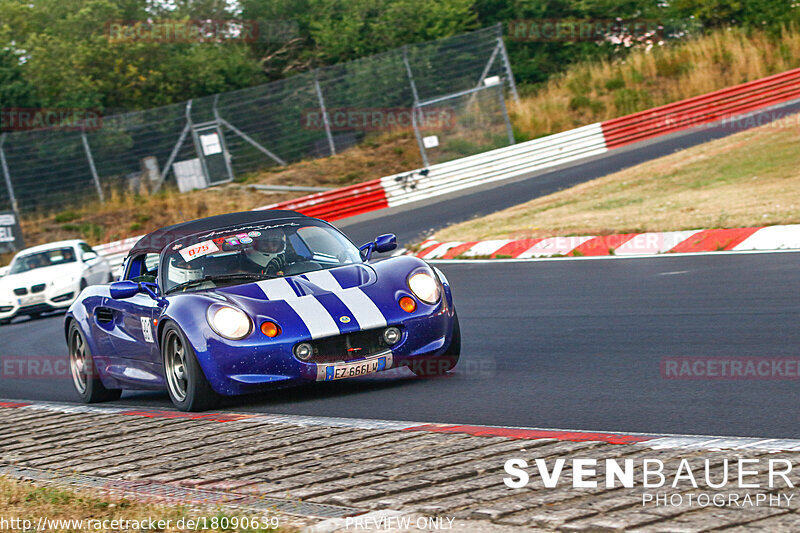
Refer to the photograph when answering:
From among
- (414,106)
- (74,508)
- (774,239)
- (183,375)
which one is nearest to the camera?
(74,508)

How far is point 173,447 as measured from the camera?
5.73 meters

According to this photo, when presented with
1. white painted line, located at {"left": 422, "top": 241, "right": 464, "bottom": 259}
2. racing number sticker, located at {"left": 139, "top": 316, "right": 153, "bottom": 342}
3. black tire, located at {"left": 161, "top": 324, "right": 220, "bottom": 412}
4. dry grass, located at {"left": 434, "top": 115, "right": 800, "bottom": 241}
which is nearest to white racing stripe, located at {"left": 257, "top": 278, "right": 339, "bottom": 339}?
black tire, located at {"left": 161, "top": 324, "right": 220, "bottom": 412}

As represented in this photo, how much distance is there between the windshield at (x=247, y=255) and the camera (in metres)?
7.70

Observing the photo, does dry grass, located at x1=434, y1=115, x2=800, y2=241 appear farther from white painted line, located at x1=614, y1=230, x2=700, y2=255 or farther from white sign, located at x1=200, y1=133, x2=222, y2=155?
white sign, located at x1=200, y1=133, x2=222, y2=155

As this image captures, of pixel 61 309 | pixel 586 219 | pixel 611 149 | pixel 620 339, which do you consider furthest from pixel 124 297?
pixel 611 149

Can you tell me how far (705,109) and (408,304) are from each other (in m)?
24.6

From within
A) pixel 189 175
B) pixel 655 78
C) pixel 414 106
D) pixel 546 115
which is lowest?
pixel 546 115

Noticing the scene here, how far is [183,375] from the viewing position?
7.33 metres

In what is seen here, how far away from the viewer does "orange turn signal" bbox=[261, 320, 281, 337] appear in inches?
272

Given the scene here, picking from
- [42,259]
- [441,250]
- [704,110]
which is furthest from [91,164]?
[704,110]

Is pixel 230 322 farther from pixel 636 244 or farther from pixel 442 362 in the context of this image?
pixel 636 244

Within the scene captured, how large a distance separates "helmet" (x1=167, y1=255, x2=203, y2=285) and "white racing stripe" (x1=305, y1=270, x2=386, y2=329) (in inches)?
36.3

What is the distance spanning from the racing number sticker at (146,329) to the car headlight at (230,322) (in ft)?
2.90

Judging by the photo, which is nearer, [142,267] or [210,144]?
[142,267]
